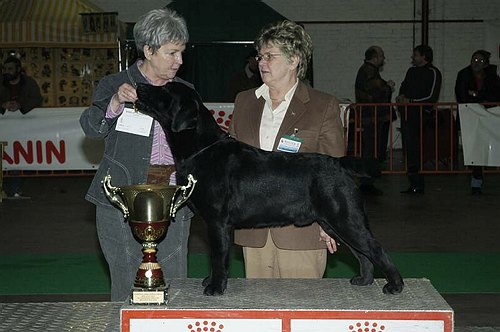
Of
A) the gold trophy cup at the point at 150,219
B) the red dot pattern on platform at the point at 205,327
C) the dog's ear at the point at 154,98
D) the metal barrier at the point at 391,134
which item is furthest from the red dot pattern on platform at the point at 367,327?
the metal barrier at the point at 391,134

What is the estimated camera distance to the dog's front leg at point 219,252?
9.52 feet

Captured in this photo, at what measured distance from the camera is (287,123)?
3510 millimetres

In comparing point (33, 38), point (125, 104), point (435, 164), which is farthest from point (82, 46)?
point (125, 104)

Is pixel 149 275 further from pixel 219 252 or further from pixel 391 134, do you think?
pixel 391 134

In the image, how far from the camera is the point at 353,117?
1247 cm

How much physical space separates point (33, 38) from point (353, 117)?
5.57m

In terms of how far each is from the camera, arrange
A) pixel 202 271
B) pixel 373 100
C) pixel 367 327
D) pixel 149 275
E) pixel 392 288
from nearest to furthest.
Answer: pixel 367 327, pixel 149 275, pixel 392 288, pixel 202 271, pixel 373 100

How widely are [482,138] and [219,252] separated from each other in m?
8.49

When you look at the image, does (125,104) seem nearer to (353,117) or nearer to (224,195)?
(224,195)

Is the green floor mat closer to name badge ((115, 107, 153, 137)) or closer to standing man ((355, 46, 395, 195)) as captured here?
name badge ((115, 107, 153, 137))

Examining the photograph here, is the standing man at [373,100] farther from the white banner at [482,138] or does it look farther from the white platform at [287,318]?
the white platform at [287,318]

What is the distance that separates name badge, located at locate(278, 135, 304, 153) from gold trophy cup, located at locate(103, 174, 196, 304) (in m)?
0.58

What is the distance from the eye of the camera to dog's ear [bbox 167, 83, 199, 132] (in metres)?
2.88

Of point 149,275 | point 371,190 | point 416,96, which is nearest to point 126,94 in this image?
point 149,275
